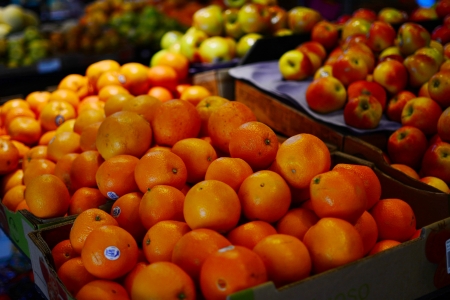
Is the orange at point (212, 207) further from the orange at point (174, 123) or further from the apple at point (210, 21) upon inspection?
the apple at point (210, 21)

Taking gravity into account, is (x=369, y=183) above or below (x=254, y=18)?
below

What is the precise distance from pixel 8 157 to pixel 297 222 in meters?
1.37

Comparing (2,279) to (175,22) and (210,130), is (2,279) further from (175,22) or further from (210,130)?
(175,22)

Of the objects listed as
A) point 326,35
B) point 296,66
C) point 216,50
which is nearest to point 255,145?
point 296,66

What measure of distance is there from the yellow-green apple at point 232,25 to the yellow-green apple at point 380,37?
1.03m

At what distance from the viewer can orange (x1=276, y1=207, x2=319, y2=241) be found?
4.32 feet

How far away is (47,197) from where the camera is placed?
1.62 meters

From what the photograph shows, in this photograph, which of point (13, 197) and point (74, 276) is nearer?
point (74, 276)

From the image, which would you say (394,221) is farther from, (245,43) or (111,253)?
(245,43)

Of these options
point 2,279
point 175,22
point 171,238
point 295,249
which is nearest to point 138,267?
point 171,238

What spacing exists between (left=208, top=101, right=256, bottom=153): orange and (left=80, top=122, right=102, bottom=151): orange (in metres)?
0.47

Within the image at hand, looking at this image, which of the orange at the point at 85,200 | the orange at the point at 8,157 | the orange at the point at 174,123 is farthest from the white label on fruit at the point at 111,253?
the orange at the point at 8,157

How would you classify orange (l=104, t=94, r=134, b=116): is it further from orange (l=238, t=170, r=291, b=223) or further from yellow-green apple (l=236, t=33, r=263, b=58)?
yellow-green apple (l=236, t=33, r=263, b=58)

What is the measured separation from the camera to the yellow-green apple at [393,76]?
2.38 meters
